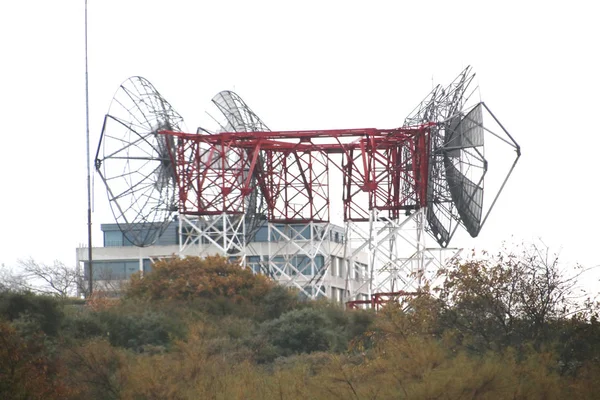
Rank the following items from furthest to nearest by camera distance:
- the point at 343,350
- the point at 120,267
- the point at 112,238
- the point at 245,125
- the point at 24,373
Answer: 1. the point at 112,238
2. the point at 120,267
3. the point at 245,125
4. the point at 343,350
5. the point at 24,373

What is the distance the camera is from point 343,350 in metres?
57.7

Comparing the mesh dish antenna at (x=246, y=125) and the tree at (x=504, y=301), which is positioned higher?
the mesh dish antenna at (x=246, y=125)

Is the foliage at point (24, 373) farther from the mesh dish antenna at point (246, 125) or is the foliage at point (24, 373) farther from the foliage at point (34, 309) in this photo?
the mesh dish antenna at point (246, 125)

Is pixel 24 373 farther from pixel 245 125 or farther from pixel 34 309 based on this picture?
pixel 245 125

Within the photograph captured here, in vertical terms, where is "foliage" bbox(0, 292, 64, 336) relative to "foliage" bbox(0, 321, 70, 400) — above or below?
above

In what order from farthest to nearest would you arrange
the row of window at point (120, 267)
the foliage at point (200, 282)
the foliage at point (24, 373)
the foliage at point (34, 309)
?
the row of window at point (120, 267), the foliage at point (200, 282), the foliage at point (34, 309), the foliage at point (24, 373)

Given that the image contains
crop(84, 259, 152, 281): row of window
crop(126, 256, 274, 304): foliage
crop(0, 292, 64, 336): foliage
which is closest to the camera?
crop(0, 292, 64, 336): foliage

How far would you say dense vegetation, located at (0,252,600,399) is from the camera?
35.0 metres

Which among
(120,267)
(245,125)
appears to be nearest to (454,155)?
(245,125)

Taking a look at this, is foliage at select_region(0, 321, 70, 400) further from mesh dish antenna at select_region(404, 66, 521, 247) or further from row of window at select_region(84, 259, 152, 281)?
row of window at select_region(84, 259, 152, 281)

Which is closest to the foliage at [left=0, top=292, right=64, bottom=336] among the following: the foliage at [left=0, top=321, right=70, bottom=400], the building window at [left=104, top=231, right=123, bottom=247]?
the foliage at [left=0, top=321, right=70, bottom=400]

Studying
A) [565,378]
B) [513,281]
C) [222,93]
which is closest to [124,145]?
[222,93]

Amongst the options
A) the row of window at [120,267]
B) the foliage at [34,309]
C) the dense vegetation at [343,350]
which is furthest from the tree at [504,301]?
the row of window at [120,267]

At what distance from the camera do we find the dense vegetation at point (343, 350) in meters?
35.0
